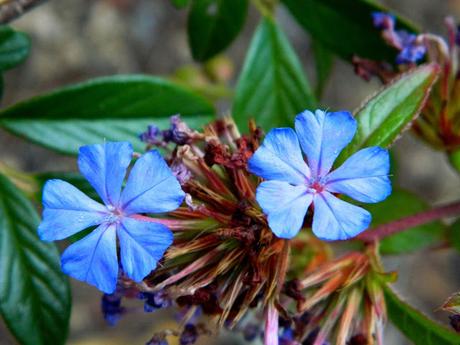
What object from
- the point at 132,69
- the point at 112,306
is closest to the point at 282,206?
the point at 112,306

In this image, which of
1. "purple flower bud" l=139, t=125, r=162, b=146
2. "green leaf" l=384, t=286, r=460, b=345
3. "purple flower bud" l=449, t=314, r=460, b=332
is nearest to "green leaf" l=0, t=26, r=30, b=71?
"purple flower bud" l=139, t=125, r=162, b=146

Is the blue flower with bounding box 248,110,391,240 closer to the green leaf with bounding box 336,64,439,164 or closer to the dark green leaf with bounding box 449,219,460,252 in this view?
the green leaf with bounding box 336,64,439,164

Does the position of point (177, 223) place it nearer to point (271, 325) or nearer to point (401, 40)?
point (271, 325)

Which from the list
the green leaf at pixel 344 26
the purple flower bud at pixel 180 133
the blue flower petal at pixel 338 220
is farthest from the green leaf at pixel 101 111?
the blue flower petal at pixel 338 220

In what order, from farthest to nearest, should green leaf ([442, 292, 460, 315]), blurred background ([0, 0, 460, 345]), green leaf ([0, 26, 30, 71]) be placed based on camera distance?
blurred background ([0, 0, 460, 345]) < green leaf ([0, 26, 30, 71]) < green leaf ([442, 292, 460, 315])

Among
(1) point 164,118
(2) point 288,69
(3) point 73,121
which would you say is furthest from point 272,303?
(2) point 288,69

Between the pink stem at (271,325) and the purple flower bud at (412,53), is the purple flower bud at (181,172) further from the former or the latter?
the purple flower bud at (412,53)

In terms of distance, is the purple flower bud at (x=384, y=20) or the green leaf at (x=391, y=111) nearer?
the green leaf at (x=391, y=111)
